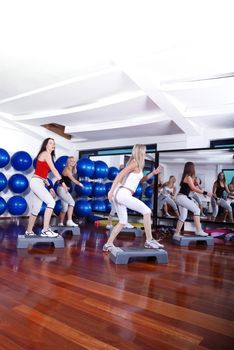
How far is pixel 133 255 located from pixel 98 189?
12.0 feet

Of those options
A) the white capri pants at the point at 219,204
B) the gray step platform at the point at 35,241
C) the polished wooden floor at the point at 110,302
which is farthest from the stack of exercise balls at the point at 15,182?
the white capri pants at the point at 219,204

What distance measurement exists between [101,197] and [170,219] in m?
1.95

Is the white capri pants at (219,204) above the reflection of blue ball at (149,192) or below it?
below

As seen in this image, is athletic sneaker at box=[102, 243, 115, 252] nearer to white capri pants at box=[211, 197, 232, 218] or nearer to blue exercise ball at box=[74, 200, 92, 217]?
white capri pants at box=[211, 197, 232, 218]

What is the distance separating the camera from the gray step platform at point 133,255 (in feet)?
9.19

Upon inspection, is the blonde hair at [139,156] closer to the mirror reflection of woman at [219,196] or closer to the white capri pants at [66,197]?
the white capri pants at [66,197]

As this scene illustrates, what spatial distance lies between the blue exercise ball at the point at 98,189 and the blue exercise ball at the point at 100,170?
18 cm

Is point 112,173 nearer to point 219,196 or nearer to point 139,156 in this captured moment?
point 219,196

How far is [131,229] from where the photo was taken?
4828mm

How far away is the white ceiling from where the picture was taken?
2.45 meters

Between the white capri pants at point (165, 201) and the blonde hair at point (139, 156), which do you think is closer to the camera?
the blonde hair at point (139, 156)

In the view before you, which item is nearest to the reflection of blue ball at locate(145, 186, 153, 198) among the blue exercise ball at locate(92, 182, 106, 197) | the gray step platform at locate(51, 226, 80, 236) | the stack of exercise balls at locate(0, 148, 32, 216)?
the blue exercise ball at locate(92, 182, 106, 197)

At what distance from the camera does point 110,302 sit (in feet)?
5.97

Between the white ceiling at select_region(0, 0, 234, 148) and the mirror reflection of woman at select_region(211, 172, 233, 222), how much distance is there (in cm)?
104
